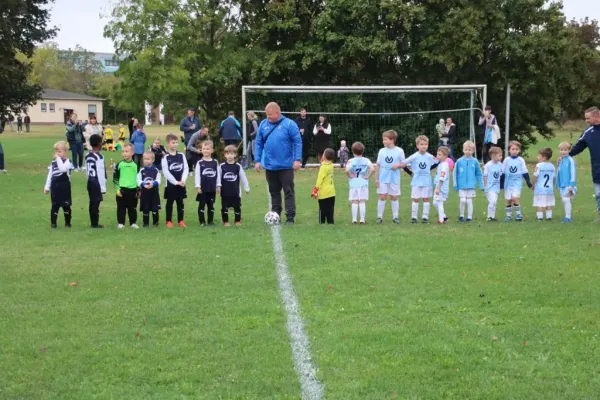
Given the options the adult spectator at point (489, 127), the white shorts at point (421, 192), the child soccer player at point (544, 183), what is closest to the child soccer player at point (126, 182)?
the white shorts at point (421, 192)

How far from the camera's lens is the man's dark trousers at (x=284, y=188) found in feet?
40.5

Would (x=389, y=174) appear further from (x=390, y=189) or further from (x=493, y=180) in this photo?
(x=493, y=180)

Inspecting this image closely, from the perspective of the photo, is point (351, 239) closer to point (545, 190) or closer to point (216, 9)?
point (545, 190)

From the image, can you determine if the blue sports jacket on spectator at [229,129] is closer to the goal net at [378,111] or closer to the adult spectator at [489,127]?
the goal net at [378,111]

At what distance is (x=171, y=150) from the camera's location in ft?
41.0

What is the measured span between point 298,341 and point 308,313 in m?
0.79

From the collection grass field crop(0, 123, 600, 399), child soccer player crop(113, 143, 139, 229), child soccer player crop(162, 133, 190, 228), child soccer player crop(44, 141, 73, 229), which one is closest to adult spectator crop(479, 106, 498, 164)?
grass field crop(0, 123, 600, 399)

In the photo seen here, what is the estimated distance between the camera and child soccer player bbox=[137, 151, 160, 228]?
1216 centimetres

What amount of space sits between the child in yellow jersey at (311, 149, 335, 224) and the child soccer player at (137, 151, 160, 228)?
9.03 feet

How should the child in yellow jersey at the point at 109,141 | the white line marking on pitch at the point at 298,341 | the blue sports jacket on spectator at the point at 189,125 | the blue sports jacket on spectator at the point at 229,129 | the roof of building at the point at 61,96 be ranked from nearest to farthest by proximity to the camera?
the white line marking on pitch at the point at 298,341, the blue sports jacket on spectator at the point at 189,125, the blue sports jacket on spectator at the point at 229,129, the child in yellow jersey at the point at 109,141, the roof of building at the point at 61,96

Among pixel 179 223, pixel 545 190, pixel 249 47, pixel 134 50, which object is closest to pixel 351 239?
pixel 179 223

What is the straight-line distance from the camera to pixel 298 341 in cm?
566

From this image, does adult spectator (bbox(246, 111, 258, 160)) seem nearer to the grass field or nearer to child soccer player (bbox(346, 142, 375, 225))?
child soccer player (bbox(346, 142, 375, 225))

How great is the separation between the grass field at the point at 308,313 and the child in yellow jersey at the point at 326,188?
3.55 feet
